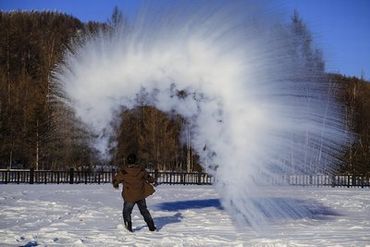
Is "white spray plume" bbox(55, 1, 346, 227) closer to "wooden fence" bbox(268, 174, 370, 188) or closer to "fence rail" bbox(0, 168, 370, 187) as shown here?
"fence rail" bbox(0, 168, 370, 187)

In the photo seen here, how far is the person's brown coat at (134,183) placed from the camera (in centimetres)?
1124

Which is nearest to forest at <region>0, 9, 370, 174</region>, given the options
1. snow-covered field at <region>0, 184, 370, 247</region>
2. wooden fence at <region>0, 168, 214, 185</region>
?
wooden fence at <region>0, 168, 214, 185</region>

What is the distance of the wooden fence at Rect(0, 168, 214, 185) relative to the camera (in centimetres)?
2991

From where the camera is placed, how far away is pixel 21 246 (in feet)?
29.1

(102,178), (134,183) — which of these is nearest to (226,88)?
(134,183)

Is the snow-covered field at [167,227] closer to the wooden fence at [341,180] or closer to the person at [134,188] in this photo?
the person at [134,188]

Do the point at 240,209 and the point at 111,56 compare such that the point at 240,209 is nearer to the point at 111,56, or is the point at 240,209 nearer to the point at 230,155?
the point at 230,155

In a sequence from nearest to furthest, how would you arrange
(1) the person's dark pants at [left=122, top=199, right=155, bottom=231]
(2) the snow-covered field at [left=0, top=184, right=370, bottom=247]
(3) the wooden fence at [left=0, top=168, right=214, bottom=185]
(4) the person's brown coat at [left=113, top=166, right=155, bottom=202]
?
1. (2) the snow-covered field at [left=0, top=184, right=370, bottom=247]
2. (1) the person's dark pants at [left=122, top=199, right=155, bottom=231]
3. (4) the person's brown coat at [left=113, top=166, right=155, bottom=202]
4. (3) the wooden fence at [left=0, top=168, right=214, bottom=185]

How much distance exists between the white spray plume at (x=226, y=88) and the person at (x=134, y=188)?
5.81 feet

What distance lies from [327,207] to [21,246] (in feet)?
39.3

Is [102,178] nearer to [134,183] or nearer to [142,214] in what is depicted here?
[134,183]

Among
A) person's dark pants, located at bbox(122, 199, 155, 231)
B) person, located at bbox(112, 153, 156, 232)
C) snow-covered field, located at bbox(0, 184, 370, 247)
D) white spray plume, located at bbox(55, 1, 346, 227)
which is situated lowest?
snow-covered field, located at bbox(0, 184, 370, 247)

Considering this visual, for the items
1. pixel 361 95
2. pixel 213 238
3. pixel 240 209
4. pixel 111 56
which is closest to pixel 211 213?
pixel 240 209

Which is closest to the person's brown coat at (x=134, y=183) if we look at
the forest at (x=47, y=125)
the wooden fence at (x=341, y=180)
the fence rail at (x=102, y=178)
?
the fence rail at (x=102, y=178)
